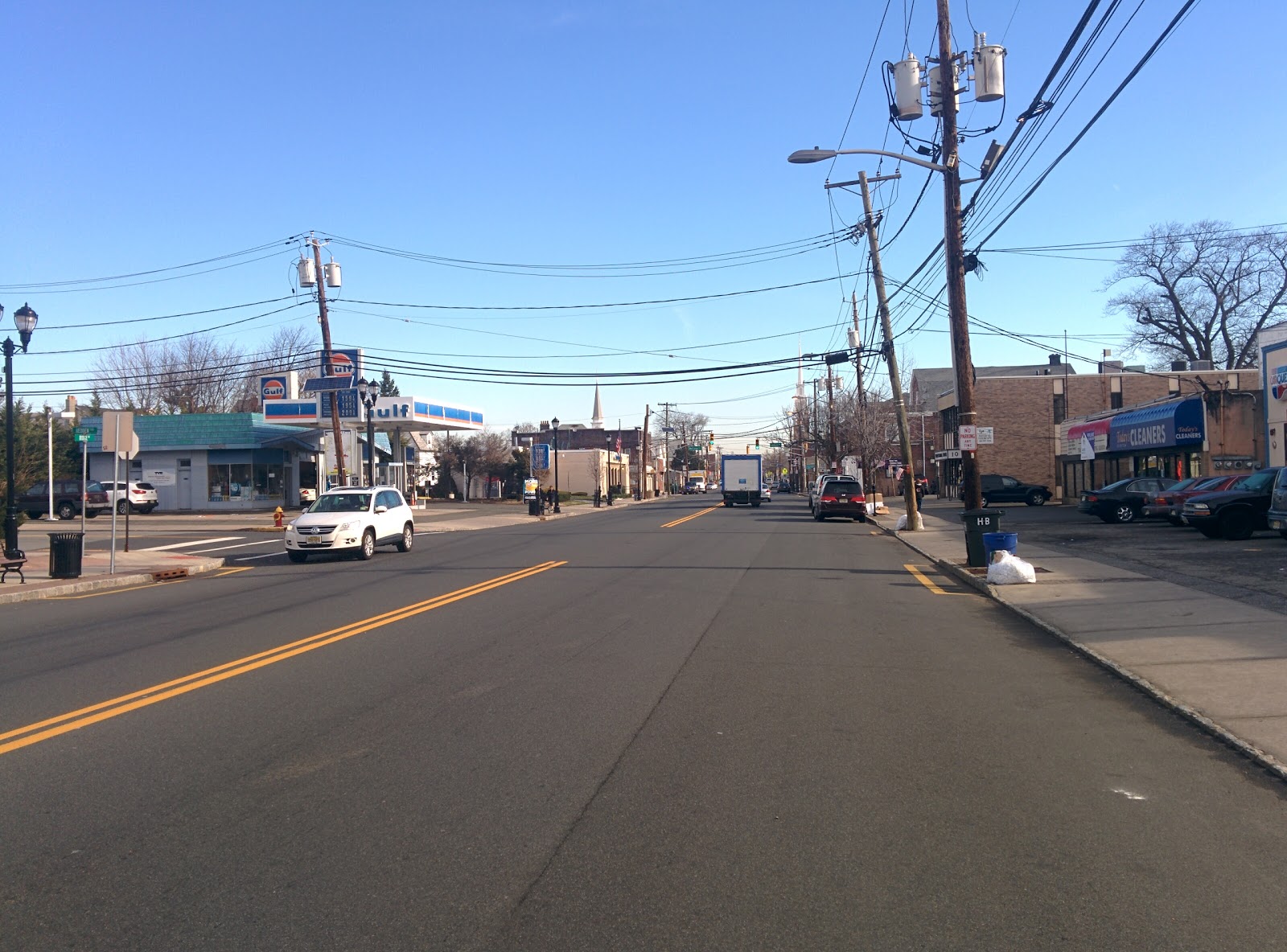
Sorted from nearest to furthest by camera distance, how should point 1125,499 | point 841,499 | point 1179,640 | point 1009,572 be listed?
1. point 1179,640
2. point 1009,572
3. point 1125,499
4. point 841,499

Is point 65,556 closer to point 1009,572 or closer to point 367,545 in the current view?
point 367,545

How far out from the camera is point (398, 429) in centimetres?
5541

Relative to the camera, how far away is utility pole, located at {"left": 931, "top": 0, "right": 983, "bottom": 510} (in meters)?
19.4

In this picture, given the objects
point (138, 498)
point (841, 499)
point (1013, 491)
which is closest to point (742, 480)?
point (1013, 491)

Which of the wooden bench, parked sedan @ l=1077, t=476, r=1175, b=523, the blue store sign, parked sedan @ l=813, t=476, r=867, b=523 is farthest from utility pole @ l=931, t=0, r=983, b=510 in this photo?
the blue store sign

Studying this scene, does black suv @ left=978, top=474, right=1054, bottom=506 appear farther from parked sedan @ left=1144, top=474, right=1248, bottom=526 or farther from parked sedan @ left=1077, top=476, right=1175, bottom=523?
parked sedan @ left=1144, top=474, right=1248, bottom=526

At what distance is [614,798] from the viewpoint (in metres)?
5.76

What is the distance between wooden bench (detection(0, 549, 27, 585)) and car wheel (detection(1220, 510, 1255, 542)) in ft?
83.8

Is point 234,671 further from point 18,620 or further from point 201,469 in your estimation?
point 201,469

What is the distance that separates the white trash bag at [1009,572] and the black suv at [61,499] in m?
39.3

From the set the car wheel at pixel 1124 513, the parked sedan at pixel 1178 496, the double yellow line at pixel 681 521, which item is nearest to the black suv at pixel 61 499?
the double yellow line at pixel 681 521

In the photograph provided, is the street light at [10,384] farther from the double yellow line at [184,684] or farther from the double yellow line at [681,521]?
the double yellow line at [681,521]

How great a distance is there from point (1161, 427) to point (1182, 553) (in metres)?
22.1

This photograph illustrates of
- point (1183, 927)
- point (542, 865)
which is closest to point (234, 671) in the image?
point (542, 865)
